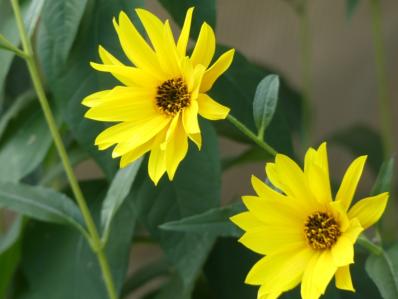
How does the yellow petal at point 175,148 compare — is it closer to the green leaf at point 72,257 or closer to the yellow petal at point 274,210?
the yellow petal at point 274,210

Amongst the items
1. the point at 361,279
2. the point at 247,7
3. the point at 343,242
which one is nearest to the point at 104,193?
the point at 361,279

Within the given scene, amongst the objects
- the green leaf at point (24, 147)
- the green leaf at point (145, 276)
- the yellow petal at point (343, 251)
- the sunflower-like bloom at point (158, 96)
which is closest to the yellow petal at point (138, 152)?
the sunflower-like bloom at point (158, 96)

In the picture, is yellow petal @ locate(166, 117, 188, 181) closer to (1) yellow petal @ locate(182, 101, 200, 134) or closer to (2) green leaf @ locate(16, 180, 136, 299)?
(1) yellow petal @ locate(182, 101, 200, 134)

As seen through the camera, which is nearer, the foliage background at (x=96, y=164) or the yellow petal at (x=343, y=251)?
the yellow petal at (x=343, y=251)

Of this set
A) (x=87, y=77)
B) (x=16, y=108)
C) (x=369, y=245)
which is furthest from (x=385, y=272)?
(x=16, y=108)

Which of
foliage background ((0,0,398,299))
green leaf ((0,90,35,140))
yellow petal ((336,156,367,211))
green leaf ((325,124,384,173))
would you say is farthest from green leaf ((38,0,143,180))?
green leaf ((325,124,384,173))
